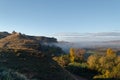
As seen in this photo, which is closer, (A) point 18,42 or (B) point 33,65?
(B) point 33,65

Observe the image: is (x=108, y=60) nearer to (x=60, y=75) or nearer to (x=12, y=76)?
(x=60, y=75)

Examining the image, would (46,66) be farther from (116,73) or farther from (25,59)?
(116,73)

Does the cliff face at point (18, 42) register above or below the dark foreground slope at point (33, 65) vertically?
above

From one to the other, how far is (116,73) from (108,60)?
9.12 m

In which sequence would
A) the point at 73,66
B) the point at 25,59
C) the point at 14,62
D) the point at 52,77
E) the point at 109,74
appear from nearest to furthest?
the point at 52,77, the point at 14,62, the point at 25,59, the point at 109,74, the point at 73,66

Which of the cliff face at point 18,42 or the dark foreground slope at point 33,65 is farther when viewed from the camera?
the cliff face at point 18,42

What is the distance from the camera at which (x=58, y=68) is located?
44094 millimetres

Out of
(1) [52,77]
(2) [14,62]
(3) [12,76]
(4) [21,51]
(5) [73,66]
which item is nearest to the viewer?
(3) [12,76]

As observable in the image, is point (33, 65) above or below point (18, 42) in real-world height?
below

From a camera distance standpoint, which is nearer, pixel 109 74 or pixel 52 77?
pixel 52 77

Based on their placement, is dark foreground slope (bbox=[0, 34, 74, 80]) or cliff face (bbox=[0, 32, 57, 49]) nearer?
dark foreground slope (bbox=[0, 34, 74, 80])

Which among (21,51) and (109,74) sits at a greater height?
(21,51)

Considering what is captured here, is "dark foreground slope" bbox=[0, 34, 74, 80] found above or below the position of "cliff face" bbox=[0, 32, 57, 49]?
below

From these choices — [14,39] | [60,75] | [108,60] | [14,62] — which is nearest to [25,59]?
[14,62]
